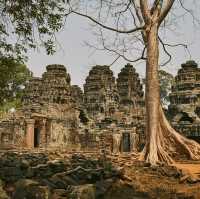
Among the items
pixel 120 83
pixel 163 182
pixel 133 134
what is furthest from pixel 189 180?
pixel 120 83

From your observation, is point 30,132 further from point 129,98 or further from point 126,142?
point 129,98

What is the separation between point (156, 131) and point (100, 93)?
45.6ft

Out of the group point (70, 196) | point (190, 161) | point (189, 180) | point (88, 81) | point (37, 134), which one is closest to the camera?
point (70, 196)

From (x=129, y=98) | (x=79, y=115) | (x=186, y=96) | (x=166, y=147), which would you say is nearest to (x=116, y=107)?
(x=129, y=98)

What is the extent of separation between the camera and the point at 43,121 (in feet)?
73.4

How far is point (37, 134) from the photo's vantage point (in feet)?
77.0

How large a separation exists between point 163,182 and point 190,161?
2.79 m

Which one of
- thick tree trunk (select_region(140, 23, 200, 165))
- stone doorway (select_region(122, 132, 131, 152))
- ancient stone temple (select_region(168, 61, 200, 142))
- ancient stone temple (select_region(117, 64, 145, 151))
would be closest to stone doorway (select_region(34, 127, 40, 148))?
ancient stone temple (select_region(117, 64, 145, 151))

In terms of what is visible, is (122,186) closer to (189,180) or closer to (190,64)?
(189,180)

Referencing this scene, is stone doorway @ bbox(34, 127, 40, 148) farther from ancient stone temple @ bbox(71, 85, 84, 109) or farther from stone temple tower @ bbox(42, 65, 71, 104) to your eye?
ancient stone temple @ bbox(71, 85, 84, 109)

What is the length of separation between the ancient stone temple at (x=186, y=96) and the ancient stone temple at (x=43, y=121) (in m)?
5.34

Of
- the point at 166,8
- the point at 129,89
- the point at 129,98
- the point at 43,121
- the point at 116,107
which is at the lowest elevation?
the point at 43,121

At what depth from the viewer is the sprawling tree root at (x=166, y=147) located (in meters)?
10.1

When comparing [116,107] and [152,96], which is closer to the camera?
[152,96]
